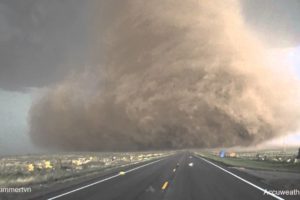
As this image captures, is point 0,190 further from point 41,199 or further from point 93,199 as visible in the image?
point 93,199

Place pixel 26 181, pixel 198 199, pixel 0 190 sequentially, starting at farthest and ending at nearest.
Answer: pixel 26 181
pixel 0 190
pixel 198 199

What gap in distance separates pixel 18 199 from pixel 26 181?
21.6ft

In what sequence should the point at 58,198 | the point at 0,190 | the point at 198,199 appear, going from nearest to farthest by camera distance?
the point at 198,199 → the point at 58,198 → the point at 0,190

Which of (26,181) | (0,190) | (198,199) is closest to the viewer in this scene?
(198,199)

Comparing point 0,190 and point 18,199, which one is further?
point 0,190

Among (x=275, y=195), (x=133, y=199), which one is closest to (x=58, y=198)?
(x=133, y=199)

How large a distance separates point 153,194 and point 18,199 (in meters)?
5.30

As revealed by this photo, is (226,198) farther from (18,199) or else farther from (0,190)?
(0,190)

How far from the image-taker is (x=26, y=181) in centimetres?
1783

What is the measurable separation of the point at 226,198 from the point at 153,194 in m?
2.83

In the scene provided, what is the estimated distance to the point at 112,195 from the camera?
1176 cm

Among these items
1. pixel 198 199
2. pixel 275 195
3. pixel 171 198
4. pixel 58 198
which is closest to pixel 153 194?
pixel 171 198

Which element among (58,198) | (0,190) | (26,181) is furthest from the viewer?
(26,181)

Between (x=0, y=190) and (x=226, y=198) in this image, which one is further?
(x=0, y=190)
